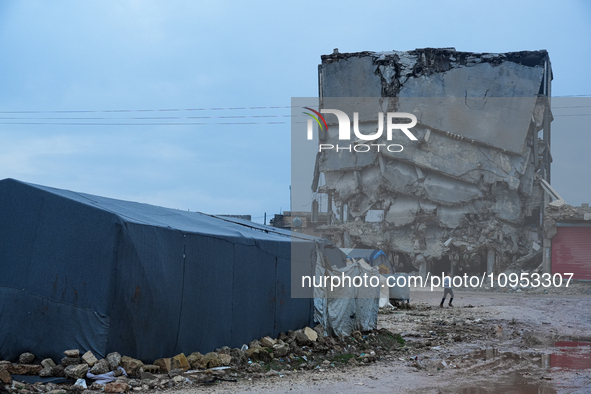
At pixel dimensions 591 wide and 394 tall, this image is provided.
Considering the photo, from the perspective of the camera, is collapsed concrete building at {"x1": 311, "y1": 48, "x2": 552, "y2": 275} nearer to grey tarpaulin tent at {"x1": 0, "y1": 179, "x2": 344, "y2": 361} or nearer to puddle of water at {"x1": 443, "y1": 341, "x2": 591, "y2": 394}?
puddle of water at {"x1": 443, "y1": 341, "x2": 591, "y2": 394}

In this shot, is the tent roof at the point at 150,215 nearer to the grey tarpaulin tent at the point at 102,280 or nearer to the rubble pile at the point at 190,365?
the grey tarpaulin tent at the point at 102,280

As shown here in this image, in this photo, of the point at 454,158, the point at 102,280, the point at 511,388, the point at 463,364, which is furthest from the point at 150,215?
the point at 454,158

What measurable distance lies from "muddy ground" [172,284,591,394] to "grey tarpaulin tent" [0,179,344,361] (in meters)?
1.08

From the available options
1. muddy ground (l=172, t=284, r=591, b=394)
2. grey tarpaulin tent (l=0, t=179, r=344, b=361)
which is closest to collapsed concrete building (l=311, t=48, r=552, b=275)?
muddy ground (l=172, t=284, r=591, b=394)

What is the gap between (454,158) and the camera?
38.5 m

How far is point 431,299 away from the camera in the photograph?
25922mm

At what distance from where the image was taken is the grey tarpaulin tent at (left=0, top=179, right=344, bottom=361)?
705cm

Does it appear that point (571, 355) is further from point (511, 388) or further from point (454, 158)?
point (454, 158)

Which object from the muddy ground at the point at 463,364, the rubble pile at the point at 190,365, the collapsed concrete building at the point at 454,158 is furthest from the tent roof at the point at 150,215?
the collapsed concrete building at the point at 454,158

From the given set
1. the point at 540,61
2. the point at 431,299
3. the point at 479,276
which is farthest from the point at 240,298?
the point at 540,61

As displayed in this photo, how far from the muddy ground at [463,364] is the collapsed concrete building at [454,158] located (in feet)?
68.6

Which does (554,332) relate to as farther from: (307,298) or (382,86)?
(382,86)

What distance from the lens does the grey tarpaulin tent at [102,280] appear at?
705cm

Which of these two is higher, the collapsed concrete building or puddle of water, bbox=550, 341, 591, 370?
the collapsed concrete building
